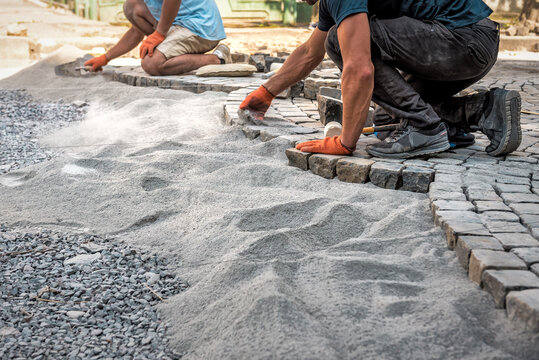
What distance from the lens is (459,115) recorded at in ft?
11.3

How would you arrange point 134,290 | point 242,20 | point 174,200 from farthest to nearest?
point 242,20 < point 174,200 < point 134,290

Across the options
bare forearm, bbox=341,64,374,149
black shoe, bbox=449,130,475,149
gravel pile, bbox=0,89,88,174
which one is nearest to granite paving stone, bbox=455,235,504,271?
bare forearm, bbox=341,64,374,149

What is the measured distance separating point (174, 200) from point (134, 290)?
85 centimetres

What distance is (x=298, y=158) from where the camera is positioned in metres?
3.36

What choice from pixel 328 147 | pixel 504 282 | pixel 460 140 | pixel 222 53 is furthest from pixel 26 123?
pixel 504 282

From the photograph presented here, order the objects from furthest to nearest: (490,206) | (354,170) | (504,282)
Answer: (354,170), (490,206), (504,282)

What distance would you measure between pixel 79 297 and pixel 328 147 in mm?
1652

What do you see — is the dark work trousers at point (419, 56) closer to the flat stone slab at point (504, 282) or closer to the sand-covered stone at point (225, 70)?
the flat stone slab at point (504, 282)

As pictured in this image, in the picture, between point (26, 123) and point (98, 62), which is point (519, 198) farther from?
point (98, 62)

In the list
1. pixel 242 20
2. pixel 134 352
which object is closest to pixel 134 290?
pixel 134 352

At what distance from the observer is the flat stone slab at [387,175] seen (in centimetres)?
297

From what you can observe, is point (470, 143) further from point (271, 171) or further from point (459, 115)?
point (271, 171)

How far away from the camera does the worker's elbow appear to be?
2953 millimetres

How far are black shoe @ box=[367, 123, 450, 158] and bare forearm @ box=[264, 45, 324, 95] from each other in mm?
875
